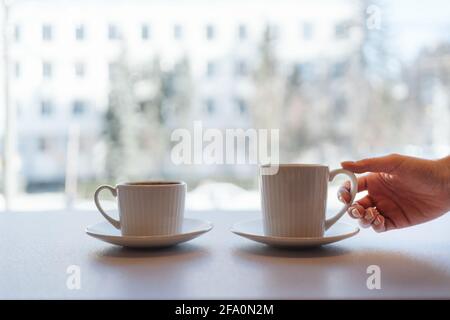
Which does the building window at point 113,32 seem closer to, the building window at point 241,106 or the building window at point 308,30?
the building window at point 241,106

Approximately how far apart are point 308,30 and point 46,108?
147 inches

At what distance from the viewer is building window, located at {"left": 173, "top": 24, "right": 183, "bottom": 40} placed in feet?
18.2

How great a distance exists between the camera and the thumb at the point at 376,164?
2.03 ft

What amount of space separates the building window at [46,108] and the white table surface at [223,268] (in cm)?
584

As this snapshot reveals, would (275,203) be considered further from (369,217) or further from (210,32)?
(210,32)

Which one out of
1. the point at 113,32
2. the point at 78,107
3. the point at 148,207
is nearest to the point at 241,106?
the point at 113,32

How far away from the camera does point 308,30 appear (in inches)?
214

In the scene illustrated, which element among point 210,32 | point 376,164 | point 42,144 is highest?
point 210,32

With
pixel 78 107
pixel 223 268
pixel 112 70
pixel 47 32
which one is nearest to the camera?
pixel 223 268

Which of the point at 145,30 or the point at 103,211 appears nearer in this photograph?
the point at 103,211

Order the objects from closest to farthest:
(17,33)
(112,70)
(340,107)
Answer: (17,33) → (340,107) → (112,70)

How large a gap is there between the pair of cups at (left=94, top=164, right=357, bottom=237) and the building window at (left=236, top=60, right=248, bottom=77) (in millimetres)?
5178

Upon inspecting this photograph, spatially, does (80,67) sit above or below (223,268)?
above

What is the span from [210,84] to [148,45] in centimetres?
97
